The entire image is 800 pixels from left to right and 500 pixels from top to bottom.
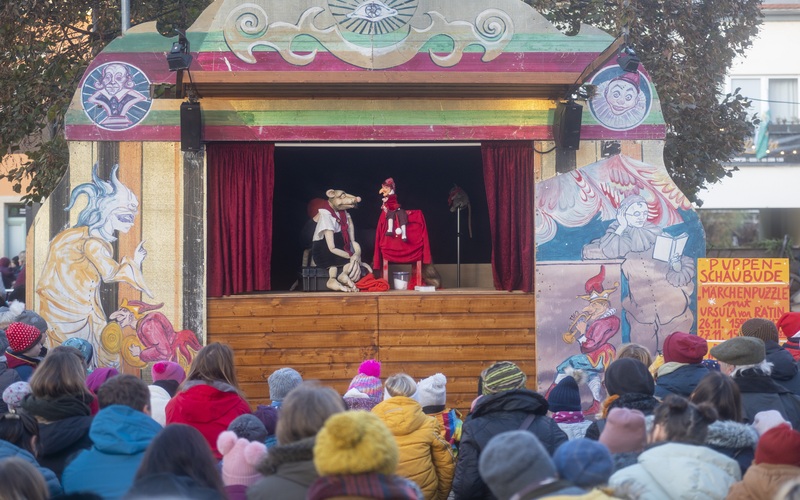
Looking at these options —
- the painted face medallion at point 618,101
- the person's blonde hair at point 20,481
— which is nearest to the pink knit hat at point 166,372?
the person's blonde hair at point 20,481

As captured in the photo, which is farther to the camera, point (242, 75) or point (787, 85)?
point (787, 85)

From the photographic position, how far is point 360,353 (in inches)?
388

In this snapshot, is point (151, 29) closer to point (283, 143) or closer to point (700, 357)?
point (283, 143)

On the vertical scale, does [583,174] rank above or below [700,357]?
above

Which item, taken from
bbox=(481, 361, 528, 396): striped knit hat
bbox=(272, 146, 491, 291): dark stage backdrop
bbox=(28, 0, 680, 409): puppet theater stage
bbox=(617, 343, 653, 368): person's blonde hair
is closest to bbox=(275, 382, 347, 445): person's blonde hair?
bbox=(481, 361, 528, 396): striped knit hat

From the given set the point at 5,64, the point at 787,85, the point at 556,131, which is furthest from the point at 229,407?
the point at 787,85

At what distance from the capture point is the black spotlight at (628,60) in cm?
945

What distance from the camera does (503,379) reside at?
17.4ft

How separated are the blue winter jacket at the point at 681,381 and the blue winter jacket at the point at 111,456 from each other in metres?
3.10

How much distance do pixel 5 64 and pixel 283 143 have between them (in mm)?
4937

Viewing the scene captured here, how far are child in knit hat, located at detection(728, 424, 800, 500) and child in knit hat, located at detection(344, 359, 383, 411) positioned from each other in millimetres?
2957

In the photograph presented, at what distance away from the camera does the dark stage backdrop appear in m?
12.5

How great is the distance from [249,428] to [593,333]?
18.1 ft

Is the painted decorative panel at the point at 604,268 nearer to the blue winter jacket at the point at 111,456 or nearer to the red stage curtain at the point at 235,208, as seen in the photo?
the red stage curtain at the point at 235,208
